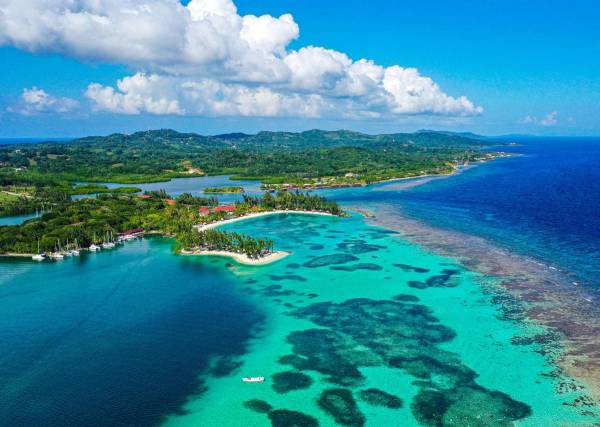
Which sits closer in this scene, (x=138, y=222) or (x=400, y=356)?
(x=400, y=356)

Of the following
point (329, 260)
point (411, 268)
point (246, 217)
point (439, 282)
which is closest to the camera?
point (439, 282)

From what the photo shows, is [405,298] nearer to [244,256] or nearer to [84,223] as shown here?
[244,256]

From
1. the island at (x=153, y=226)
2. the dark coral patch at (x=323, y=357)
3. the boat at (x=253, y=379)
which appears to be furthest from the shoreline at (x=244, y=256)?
the boat at (x=253, y=379)

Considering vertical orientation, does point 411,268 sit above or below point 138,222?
below

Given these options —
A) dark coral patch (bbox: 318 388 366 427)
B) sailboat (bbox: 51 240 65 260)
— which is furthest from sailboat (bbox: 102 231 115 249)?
dark coral patch (bbox: 318 388 366 427)

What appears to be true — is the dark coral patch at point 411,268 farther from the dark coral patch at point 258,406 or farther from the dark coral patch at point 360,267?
the dark coral patch at point 258,406

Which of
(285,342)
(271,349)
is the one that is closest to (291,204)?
(285,342)

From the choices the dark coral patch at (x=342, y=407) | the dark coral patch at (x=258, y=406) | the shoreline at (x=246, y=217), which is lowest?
the dark coral patch at (x=258, y=406)
